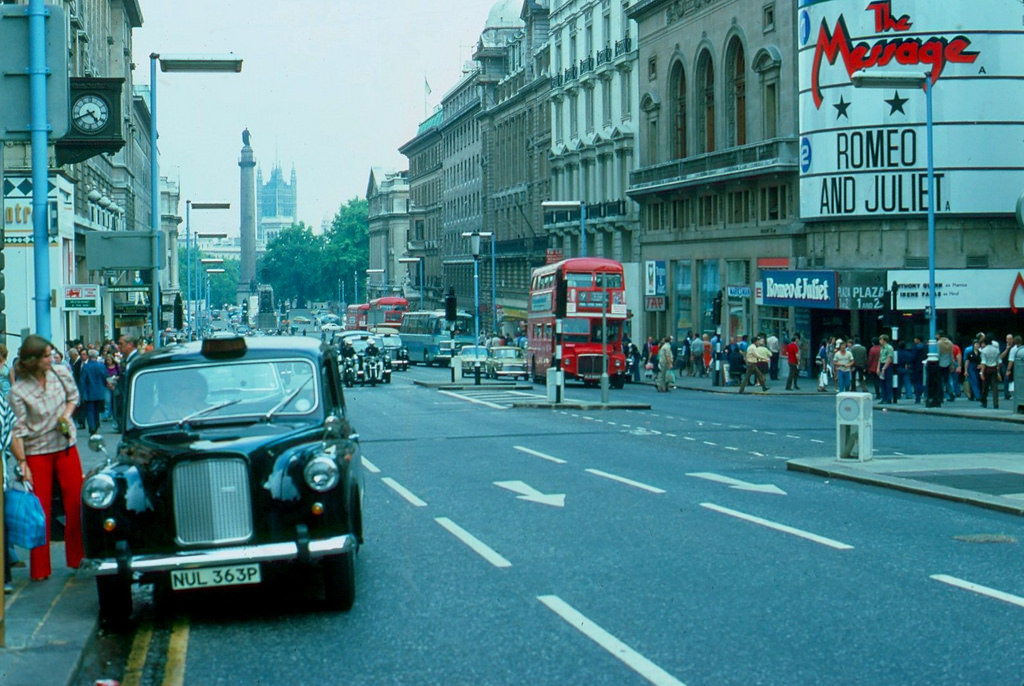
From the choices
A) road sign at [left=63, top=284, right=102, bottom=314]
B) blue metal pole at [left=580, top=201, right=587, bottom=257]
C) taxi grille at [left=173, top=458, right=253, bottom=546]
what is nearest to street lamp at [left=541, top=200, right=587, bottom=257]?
blue metal pole at [left=580, top=201, right=587, bottom=257]

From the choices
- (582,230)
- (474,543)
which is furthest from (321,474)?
(582,230)

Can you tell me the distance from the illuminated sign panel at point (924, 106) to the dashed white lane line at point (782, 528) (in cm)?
3485

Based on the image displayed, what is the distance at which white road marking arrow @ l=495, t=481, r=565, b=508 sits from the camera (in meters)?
15.7

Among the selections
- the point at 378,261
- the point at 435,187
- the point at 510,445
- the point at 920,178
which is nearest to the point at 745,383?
the point at 920,178

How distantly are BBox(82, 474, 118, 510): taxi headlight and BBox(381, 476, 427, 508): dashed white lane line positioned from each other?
20.6 feet

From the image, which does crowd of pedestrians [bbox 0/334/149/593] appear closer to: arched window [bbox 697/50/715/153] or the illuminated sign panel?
the illuminated sign panel

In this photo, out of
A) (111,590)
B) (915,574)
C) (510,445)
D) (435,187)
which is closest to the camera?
(111,590)

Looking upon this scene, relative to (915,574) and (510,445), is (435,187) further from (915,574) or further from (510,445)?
(915,574)

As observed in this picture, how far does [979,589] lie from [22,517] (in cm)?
683

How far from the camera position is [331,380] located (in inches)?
450

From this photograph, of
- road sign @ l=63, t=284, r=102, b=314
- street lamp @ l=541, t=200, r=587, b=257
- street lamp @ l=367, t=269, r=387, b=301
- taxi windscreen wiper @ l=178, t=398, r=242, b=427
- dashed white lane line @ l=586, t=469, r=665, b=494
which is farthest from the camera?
street lamp @ l=367, t=269, r=387, b=301

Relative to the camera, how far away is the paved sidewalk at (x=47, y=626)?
26.4ft

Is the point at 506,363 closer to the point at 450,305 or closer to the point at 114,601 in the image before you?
the point at 450,305

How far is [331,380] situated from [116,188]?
62.4m
